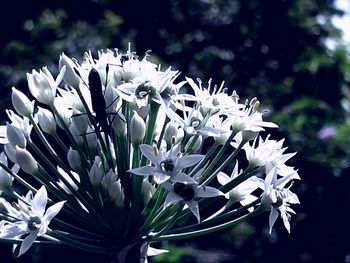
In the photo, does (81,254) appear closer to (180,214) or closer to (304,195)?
(304,195)

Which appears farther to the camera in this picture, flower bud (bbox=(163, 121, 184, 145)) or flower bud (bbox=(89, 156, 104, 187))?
flower bud (bbox=(163, 121, 184, 145))

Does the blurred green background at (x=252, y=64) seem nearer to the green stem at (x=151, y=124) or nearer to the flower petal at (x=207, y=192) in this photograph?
the green stem at (x=151, y=124)

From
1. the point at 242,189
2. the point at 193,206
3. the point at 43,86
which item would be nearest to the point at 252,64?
the point at 242,189

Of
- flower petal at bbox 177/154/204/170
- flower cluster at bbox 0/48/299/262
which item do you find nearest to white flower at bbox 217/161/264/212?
flower cluster at bbox 0/48/299/262

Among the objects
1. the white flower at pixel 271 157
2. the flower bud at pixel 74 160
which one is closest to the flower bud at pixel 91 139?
the flower bud at pixel 74 160

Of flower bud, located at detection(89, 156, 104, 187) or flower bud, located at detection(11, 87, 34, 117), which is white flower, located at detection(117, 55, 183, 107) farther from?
flower bud, located at detection(11, 87, 34, 117)

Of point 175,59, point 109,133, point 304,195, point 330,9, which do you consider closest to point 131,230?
point 109,133
